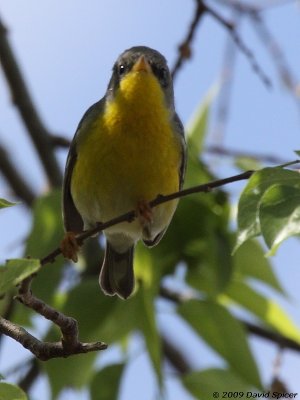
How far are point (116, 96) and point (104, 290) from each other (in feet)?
2.90

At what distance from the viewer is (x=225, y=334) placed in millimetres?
3889

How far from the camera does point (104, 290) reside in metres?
3.84

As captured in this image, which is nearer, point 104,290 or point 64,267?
point 104,290

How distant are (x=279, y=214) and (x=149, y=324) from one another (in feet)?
6.23

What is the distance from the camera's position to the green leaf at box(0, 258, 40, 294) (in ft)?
5.86

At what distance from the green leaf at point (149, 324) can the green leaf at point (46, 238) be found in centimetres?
45

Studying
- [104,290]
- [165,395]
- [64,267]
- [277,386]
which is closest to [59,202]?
[64,267]

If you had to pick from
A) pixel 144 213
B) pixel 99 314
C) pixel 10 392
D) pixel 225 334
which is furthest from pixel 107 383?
pixel 10 392

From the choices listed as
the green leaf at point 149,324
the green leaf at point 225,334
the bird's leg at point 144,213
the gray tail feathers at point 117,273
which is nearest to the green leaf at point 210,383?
the green leaf at point 149,324

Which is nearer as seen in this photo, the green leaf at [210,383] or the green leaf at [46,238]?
the green leaf at [210,383]

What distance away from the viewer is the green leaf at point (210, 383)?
341 cm

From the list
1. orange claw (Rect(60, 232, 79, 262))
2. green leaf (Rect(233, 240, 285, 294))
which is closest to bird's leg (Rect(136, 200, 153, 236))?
orange claw (Rect(60, 232, 79, 262))

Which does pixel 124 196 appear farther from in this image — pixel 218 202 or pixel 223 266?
pixel 218 202

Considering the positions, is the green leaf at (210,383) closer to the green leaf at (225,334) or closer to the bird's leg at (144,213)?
the green leaf at (225,334)
